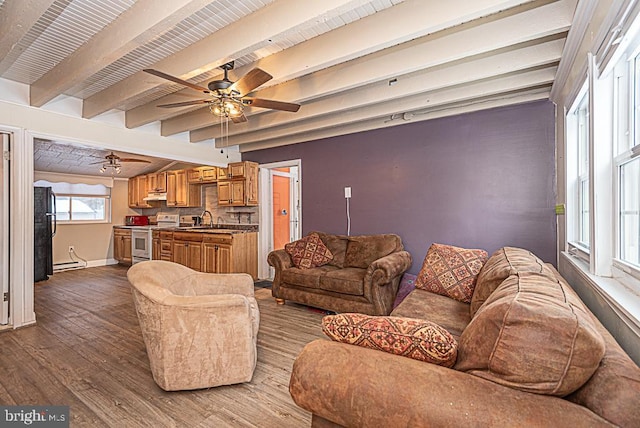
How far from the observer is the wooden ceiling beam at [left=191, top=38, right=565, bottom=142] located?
Answer: 242 centimetres

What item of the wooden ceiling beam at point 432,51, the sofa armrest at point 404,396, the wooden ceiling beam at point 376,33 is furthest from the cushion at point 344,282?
the sofa armrest at point 404,396

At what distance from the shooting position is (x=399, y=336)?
3.54 feet

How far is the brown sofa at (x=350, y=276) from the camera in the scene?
3217 millimetres

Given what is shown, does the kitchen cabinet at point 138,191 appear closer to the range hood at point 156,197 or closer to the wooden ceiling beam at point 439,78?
the range hood at point 156,197

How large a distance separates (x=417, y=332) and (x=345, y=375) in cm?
29

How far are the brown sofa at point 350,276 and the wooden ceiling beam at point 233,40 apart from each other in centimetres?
226

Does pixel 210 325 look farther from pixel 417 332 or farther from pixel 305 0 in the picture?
pixel 305 0

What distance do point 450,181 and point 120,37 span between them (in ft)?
11.1

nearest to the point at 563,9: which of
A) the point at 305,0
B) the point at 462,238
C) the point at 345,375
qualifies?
the point at 305,0

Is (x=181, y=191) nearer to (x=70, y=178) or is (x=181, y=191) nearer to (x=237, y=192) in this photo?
(x=237, y=192)

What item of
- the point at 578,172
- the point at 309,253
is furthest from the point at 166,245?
the point at 578,172

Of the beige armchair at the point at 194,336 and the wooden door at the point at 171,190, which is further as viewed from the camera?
the wooden door at the point at 171,190

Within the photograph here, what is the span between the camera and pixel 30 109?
3252 mm

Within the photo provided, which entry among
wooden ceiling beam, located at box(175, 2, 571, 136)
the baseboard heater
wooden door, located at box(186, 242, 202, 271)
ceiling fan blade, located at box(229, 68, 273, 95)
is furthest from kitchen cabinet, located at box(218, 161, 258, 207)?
the baseboard heater
